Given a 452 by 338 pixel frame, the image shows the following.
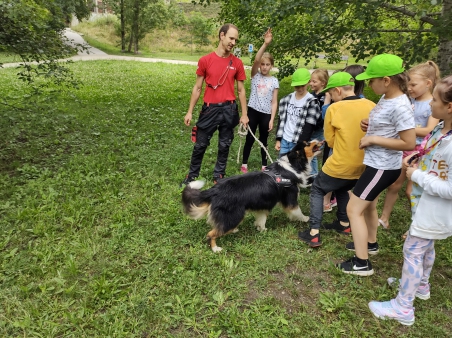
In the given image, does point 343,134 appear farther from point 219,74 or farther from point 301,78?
point 219,74

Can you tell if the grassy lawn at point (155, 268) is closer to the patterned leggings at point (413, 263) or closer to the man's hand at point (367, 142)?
the patterned leggings at point (413, 263)

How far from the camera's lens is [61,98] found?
912cm

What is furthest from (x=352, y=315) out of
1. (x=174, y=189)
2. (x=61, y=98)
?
(x=61, y=98)

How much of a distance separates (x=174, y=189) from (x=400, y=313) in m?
3.06

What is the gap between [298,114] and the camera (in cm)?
404

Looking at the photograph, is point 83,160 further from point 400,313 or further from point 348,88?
point 400,313

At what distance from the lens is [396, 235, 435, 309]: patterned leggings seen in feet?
7.33

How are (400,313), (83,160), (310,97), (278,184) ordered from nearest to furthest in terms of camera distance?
(400,313) → (278,184) → (310,97) → (83,160)

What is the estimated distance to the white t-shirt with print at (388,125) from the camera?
2.29 m

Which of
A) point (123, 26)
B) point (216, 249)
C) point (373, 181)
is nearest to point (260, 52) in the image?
point (373, 181)

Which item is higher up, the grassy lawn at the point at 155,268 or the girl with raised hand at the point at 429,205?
the girl with raised hand at the point at 429,205

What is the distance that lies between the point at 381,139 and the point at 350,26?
509 centimetres

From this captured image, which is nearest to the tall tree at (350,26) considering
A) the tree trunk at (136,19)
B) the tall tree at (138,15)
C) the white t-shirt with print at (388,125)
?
the white t-shirt with print at (388,125)

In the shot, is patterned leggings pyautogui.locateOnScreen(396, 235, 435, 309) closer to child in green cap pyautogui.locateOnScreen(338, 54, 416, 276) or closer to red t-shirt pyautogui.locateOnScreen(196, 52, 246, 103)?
child in green cap pyautogui.locateOnScreen(338, 54, 416, 276)
